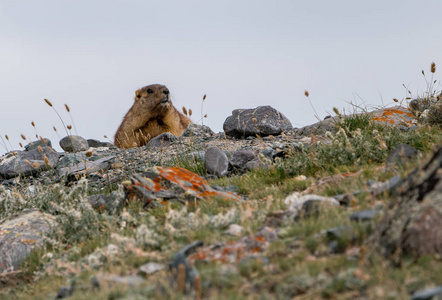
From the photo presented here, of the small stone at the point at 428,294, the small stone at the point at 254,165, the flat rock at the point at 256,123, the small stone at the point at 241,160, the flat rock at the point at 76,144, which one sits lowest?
the small stone at the point at 428,294

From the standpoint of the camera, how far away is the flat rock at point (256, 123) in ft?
43.5

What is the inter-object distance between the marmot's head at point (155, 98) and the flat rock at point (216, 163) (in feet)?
20.0

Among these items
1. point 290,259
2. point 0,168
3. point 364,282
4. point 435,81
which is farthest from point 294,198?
point 0,168

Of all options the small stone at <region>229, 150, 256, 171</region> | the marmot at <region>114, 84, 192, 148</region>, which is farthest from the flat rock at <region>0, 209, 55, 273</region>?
the marmot at <region>114, 84, 192, 148</region>

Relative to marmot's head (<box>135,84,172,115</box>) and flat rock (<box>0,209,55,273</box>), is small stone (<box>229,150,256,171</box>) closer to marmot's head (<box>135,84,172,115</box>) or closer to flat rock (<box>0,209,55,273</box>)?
flat rock (<box>0,209,55,273</box>)

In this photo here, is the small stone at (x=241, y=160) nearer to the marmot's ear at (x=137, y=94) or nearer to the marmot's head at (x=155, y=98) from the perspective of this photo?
the marmot's head at (x=155, y=98)

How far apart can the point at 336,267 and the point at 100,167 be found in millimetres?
9277

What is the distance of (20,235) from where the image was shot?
6527mm

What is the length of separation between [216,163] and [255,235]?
5343mm

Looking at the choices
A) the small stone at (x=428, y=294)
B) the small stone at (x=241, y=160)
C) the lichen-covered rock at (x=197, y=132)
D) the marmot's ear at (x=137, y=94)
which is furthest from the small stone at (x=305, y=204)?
the marmot's ear at (x=137, y=94)

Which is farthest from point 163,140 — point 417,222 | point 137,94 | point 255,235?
point 417,222

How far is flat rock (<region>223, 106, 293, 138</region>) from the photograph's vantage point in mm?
13258

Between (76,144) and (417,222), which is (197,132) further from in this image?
(417,222)

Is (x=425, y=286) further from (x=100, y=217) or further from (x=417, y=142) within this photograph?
(x=417, y=142)
